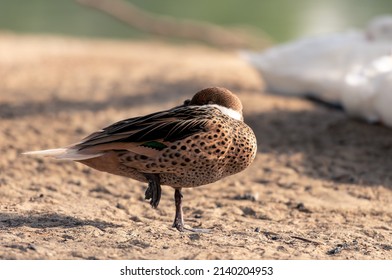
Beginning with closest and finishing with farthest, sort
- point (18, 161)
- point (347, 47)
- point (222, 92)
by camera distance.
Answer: point (222, 92), point (18, 161), point (347, 47)

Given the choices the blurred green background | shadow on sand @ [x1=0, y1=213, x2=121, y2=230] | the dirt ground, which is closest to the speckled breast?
the dirt ground

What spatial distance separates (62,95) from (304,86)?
7.16 ft

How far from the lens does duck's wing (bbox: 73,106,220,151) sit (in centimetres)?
360

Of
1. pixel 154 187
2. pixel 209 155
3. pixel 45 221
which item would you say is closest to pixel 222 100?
pixel 209 155

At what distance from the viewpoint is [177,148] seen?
3.57 meters

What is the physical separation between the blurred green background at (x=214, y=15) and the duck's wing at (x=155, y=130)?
11810 millimetres

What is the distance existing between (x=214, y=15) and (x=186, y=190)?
1265cm

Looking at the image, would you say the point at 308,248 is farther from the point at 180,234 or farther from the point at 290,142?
the point at 290,142

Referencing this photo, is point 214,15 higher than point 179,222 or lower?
higher

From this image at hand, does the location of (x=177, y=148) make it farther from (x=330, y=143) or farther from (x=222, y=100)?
(x=330, y=143)

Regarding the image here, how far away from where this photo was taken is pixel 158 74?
8.20m

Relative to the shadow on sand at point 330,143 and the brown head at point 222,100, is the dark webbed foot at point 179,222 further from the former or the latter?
the shadow on sand at point 330,143

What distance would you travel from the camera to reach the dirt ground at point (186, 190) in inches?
139

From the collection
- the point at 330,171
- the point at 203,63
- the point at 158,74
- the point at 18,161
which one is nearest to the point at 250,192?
the point at 330,171
